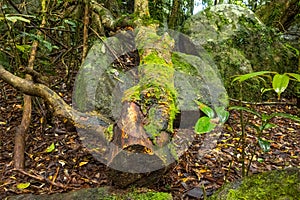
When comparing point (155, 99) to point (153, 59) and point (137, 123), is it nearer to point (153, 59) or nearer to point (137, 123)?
point (137, 123)

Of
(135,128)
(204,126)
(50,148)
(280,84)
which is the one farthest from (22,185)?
(280,84)

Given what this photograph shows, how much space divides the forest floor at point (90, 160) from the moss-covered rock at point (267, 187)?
0.22 m

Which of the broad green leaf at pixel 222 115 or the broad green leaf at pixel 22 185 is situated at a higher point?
the broad green leaf at pixel 222 115

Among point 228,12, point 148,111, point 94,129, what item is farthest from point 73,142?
point 228,12

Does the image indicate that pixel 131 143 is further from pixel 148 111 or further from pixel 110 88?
pixel 110 88

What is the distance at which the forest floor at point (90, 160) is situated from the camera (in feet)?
6.57

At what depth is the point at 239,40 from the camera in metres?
4.19

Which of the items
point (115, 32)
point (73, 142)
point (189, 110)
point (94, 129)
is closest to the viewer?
point (94, 129)

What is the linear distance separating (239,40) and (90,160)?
295 centimetres

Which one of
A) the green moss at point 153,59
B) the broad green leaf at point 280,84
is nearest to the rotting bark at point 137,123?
the green moss at point 153,59

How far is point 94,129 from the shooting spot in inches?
83.1

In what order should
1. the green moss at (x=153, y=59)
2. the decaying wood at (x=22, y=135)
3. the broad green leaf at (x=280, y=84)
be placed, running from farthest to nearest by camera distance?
the green moss at (x=153, y=59) → the decaying wood at (x=22, y=135) → the broad green leaf at (x=280, y=84)

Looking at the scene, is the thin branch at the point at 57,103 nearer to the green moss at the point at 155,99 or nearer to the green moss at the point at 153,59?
the green moss at the point at 155,99

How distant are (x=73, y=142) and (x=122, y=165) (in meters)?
0.96
